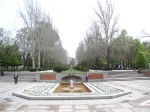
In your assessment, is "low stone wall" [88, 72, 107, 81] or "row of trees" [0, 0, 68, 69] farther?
"row of trees" [0, 0, 68, 69]

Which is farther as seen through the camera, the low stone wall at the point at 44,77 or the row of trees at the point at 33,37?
the row of trees at the point at 33,37

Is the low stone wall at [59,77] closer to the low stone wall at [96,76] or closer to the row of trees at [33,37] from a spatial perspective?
the low stone wall at [96,76]

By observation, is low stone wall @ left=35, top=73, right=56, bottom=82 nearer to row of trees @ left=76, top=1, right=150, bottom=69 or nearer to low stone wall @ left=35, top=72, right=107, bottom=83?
low stone wall @ left=35, top=72, right=107, bottom=83

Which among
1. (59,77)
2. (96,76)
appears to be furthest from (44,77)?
(96,76)

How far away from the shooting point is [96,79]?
3622 cm

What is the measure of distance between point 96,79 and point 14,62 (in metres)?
22.6

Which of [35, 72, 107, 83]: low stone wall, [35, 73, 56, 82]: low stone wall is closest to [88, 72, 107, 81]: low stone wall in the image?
[35, 72, 107, 83]: low stone wall

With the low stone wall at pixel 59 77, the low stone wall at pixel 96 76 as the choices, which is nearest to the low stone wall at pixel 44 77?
the low stone wall at pixel 59 77

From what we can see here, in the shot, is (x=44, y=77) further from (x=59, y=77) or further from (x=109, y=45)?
(x=109, y=45)

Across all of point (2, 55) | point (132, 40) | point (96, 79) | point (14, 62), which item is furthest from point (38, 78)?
point (132, 40)

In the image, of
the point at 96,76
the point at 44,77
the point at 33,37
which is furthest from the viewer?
the point at 33,37

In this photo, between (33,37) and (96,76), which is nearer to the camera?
(96,76)

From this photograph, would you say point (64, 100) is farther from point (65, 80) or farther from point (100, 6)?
point (100, 6)

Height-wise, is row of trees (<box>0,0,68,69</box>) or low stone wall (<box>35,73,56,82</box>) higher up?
row of trees (<box>0,0,68,69</box>)
